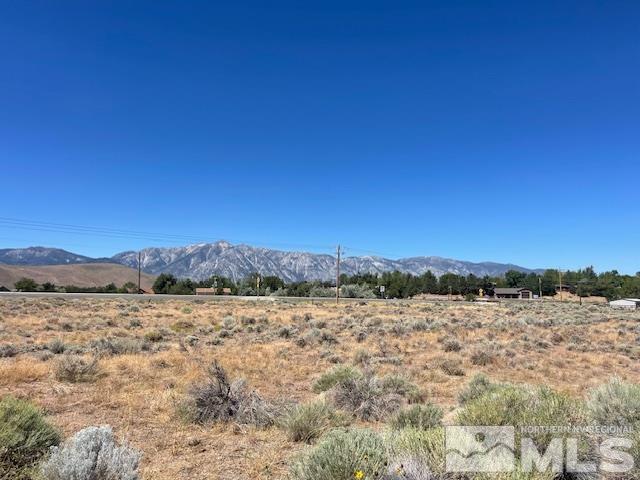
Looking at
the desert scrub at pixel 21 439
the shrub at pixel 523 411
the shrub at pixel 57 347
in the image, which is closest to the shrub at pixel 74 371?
the shrub at pixel 57 347

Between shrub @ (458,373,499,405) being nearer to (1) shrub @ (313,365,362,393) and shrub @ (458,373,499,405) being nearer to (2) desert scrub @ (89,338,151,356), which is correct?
(1) shrub @ (313,365,362,393)

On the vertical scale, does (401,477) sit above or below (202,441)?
above

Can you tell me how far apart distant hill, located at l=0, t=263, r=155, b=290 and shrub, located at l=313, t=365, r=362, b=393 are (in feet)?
450

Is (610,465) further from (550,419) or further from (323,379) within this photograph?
(323,379)

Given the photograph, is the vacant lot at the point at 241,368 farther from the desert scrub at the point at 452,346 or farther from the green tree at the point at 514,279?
the green tree at the point at 514,279

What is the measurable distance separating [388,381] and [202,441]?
4.64m

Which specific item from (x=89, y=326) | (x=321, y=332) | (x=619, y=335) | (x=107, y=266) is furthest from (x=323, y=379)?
(x=107, y=266)

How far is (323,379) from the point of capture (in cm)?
1027

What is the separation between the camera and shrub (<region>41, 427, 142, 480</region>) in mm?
3811

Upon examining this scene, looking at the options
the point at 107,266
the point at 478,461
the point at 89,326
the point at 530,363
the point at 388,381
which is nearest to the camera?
the point at 478,461

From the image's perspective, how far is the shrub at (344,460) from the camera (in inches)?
159

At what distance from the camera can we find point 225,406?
25.1 feet

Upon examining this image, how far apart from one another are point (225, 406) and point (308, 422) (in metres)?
1.81

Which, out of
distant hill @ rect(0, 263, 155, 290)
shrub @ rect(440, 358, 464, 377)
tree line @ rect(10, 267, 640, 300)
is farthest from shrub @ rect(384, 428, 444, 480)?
distant hill @ rect(0, 263, 155, 290)
